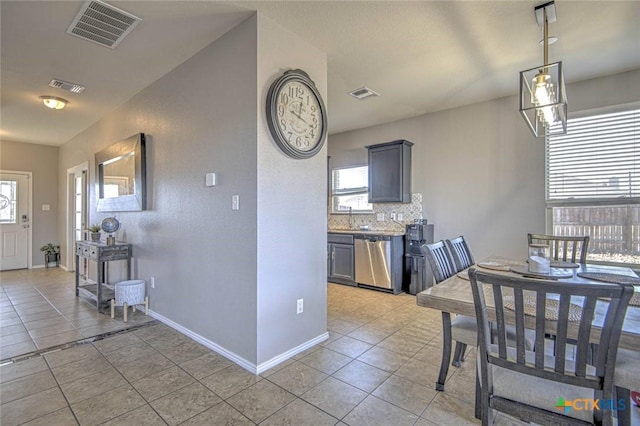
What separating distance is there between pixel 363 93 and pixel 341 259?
2.50 meters

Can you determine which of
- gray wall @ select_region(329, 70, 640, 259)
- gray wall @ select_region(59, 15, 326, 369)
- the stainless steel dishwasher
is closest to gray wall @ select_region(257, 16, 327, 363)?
gray wall @ select_region(59, 15, 326, 369)

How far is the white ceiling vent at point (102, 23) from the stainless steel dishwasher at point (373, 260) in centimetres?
361

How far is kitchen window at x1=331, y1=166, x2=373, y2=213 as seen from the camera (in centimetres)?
556

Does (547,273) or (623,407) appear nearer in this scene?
(623,407)

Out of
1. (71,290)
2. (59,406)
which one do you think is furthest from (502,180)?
(71,290)

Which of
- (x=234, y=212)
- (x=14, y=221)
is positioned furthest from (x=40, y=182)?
(x=234, y=212)

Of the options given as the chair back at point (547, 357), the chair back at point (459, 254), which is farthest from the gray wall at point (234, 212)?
the chair back at point (547, 357)

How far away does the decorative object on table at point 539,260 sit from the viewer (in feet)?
6.83

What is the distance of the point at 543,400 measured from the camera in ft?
4.29

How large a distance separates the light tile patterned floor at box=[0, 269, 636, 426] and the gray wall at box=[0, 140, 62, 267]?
463 centimetres

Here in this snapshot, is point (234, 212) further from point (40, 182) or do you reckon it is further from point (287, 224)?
point (40, 182)

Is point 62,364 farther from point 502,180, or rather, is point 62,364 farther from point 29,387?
point 502,180

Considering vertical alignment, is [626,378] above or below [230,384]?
above

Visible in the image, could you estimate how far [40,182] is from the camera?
666 centimetres
